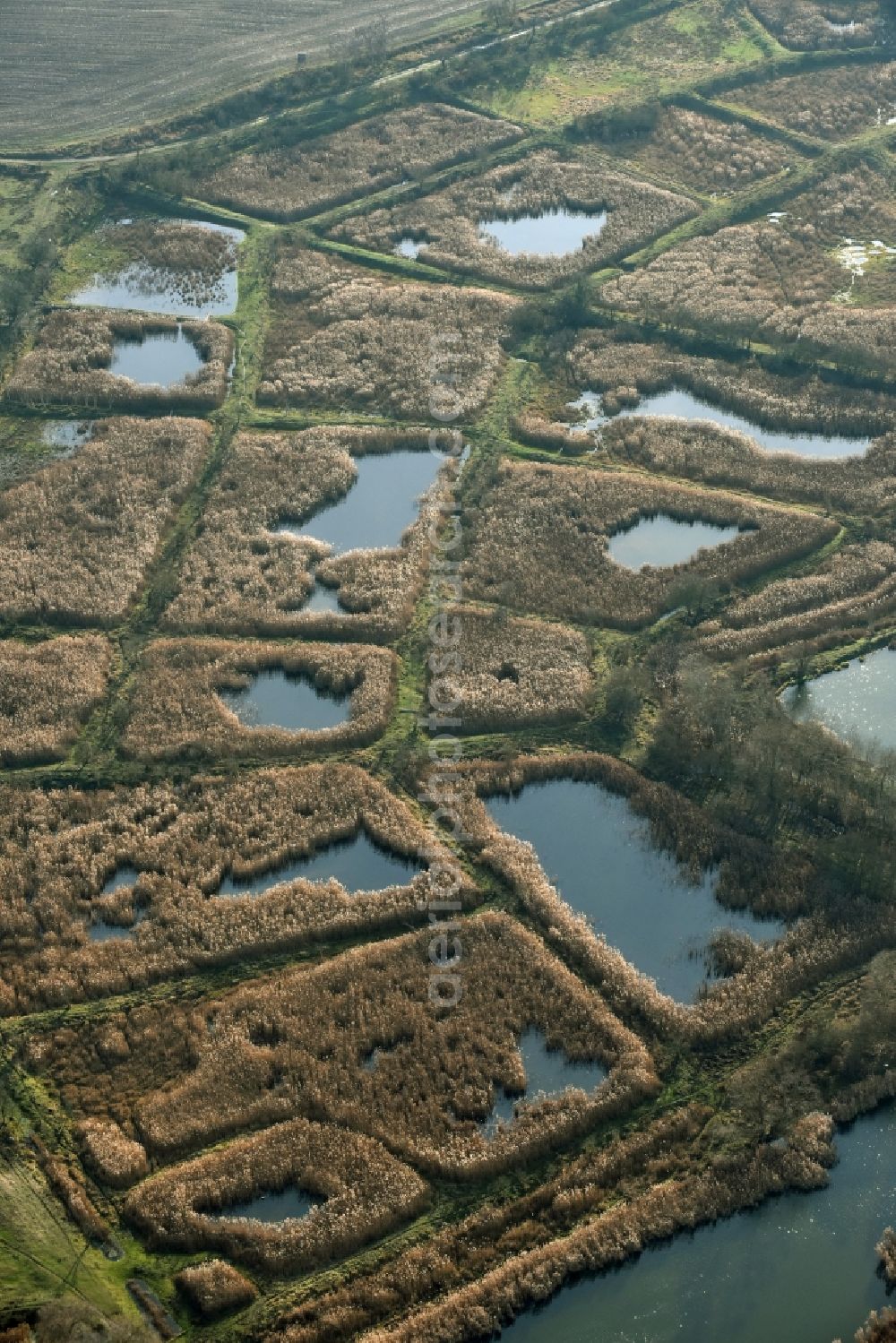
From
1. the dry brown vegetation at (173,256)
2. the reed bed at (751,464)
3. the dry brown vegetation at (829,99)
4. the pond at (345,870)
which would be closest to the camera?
the pond at (345,870)

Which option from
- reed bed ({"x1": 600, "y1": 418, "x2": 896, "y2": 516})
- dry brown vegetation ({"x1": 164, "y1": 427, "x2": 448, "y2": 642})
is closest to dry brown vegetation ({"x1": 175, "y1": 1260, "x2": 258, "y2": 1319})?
dry brown vegetation ({"x1": 164, "y1": 427, "x2": 448, "y2": 642})

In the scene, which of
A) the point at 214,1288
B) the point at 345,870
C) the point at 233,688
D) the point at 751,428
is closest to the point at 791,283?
the point at 751,428

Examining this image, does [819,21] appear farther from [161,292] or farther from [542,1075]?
[542,1075]

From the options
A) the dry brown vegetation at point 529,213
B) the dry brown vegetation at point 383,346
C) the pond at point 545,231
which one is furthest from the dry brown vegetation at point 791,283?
the dry brown vegetation at point 383,346

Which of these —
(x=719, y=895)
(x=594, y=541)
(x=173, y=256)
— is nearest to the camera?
(x=719, y=895)

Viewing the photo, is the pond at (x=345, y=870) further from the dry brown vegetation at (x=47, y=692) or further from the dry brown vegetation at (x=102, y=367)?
the dry brown vegetation at (x=102, y=367)

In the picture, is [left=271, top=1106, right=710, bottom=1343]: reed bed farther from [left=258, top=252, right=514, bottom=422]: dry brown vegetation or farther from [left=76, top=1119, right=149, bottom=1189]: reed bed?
[left=258, top=252, right=514, bottom=422]: dry brown vegetation
